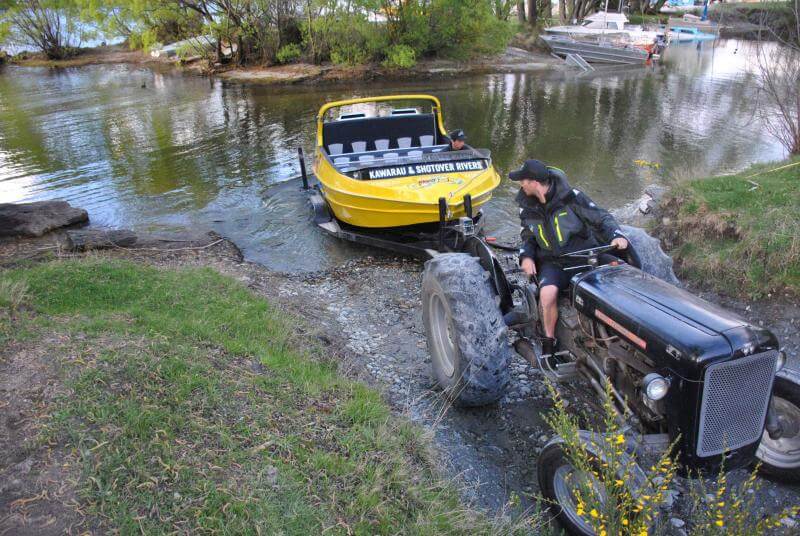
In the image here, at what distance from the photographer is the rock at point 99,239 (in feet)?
27.0

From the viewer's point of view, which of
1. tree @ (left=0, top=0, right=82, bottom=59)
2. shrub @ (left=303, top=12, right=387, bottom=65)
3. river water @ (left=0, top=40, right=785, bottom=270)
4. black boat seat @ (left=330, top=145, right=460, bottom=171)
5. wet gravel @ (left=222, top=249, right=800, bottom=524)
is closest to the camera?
wet gravel @ (left=222, top=249, right=800, bottom=524)

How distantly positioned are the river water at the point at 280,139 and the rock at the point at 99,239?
1.64m

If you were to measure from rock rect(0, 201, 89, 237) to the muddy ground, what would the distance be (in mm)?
445

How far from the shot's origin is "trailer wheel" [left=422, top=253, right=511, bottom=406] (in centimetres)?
423

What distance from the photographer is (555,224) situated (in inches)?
173

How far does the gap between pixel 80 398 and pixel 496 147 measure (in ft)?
43.9

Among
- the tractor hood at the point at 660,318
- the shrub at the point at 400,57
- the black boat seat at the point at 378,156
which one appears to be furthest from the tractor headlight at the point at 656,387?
the shrub at the point at 400,57

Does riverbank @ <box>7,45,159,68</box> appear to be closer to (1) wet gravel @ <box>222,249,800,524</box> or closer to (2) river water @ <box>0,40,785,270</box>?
(2) river water @ <box>0,40,785,270</box>

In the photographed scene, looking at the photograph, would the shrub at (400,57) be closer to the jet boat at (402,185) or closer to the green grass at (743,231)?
the jet boat at (402,185)

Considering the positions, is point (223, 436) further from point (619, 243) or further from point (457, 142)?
point (457, 142)

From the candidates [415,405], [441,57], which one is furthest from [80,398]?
[441,57]

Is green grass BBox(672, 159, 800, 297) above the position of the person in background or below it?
below

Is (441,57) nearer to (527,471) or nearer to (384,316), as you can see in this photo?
(384,316)

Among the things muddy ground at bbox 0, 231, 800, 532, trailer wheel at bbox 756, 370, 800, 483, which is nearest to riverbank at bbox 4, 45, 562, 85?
muddy ground at bbox 0, 231, 800, 532
